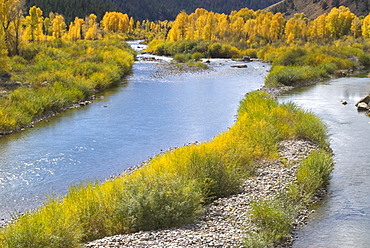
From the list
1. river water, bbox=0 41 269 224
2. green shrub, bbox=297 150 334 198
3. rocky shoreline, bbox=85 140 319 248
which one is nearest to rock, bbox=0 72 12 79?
river water, bbox=0 41 269 224

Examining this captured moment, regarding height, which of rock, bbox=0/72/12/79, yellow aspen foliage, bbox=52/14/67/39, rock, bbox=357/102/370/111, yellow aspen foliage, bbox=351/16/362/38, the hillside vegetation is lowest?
rock, bbox=357/102/370/111

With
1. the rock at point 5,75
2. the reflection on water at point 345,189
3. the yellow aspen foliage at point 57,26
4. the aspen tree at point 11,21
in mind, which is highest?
the yellow aspen foliage at point 57,26

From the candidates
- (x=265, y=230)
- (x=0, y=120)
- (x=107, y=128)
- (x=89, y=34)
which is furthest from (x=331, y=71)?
(x=89, y=34)

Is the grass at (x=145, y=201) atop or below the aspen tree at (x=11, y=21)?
below

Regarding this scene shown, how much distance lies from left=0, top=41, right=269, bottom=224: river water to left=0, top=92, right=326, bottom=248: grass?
9.79 feet

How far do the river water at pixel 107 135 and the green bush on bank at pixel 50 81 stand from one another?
111cm

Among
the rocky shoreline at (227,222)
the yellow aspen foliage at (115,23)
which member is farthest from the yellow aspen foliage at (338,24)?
the rocky shoreline at (227,222)

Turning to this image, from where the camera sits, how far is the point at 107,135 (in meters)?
22.5

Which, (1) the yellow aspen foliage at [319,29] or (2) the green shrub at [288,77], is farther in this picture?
(1) the yellow aspen foliage at [319,29]

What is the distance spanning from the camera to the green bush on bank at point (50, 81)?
81.8 feet

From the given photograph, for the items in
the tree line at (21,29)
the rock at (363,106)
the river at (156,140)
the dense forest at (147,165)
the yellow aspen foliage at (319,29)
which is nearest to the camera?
the dense forest at (147,165)

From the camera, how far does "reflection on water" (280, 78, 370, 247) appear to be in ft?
37.2

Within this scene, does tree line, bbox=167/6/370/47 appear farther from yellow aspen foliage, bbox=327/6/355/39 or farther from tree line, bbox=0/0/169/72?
tree line, bbox=0/0/169/72

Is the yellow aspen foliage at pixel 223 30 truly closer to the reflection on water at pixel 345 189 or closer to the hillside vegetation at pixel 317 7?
the hillside vegetation at pixel 317 7
